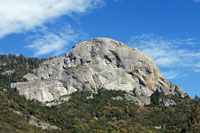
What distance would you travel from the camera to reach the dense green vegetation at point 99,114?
147 m

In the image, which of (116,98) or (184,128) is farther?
(116,98)

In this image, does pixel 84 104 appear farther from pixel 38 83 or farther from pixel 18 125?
pixel 18 125

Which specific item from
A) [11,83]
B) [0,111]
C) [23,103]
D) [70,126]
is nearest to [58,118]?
[70,126]

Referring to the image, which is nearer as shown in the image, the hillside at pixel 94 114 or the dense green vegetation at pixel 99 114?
the hillside at pixel 94 114

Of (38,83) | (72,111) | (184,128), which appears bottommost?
(184,128)

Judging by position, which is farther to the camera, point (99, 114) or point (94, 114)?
point (99, 114)

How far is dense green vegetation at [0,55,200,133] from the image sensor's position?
482ft

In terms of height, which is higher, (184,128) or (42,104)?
(42,104)

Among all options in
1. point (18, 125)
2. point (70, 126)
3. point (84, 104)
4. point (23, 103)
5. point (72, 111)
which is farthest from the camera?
point (84, 104)

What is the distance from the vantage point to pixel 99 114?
176m

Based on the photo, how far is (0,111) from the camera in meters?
132

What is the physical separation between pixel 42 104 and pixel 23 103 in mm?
18743

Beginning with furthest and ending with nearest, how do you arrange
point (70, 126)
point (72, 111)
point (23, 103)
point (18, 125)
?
point (72, 111) → point (23, 103) → point (70, 126) → point (18, 125)

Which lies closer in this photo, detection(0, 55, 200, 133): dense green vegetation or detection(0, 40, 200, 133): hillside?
detection(0, 40, 200, 133): hillside
